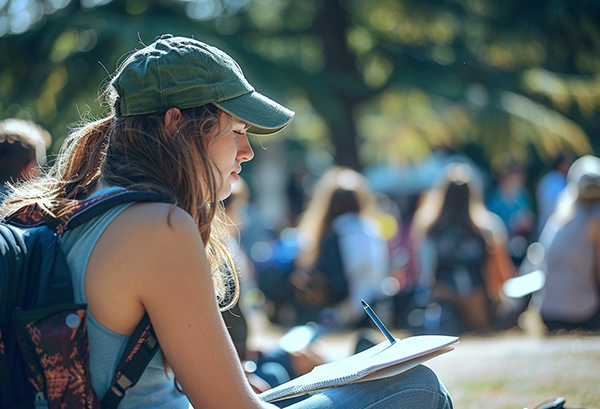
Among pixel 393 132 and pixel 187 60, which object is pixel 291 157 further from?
pixel 187 60

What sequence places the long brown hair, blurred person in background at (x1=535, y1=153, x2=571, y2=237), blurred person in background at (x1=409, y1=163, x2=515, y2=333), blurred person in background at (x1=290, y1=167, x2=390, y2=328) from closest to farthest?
1. the long brown hair
2. blurred person in background at (x1=290, y1=167, x2=390, y2=328)
3. blurred person in background at (x1=409, y1=163, x2=515, y2=333)
4. blurred person in background at (x1=535, y1=153, x2=571, y2=237)

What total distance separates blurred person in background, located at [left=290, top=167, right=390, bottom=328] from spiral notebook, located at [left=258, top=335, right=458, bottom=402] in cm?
349

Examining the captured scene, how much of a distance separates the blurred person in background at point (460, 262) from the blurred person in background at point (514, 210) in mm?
2500

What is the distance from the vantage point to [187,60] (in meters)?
1.53

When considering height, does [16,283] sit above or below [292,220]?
above

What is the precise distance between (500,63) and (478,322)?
708 centimetres

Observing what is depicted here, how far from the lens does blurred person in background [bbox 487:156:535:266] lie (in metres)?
8.74

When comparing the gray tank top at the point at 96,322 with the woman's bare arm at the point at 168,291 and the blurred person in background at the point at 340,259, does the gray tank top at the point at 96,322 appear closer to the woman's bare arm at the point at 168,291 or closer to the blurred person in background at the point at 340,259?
the woman's bare arm at the point at 168,291

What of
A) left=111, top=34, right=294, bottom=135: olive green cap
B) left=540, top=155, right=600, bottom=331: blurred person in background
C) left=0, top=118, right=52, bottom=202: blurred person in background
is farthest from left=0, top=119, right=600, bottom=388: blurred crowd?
left=111, top=34, right=294, bottom=135: olive green cap

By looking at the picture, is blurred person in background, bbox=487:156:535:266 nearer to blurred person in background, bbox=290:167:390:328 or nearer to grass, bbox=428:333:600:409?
blurred person in background, bbox=290:167:390:328

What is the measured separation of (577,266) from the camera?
5.12 metres

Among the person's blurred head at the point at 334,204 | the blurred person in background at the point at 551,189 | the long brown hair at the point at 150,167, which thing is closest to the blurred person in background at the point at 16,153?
the long brown hair at the point at 150,167

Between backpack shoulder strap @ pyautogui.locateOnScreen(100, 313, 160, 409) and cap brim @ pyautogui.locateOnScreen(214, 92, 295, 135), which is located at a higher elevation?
cap brim @ pyautogui.locateOnScreen(214, 92, 295, 135)

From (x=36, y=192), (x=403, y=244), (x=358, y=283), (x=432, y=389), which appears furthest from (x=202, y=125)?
(x=403, y=244)
